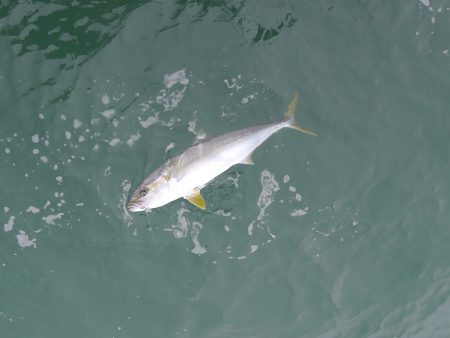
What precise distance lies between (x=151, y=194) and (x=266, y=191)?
15.8 feet

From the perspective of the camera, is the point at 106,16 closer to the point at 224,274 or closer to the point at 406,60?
the point at 406,60

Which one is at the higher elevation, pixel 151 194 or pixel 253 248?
pixel 151 194

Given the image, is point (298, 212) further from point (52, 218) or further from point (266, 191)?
point (52, 218)

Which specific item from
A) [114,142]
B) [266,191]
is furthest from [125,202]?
[266,191]

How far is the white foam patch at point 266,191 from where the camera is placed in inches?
381

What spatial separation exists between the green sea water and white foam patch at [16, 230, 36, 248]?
0.08 metres

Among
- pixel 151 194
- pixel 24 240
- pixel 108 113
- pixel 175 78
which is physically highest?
pixel 175 78

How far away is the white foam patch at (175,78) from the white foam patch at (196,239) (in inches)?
153

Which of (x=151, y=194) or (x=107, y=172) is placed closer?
(x=151, y=194)

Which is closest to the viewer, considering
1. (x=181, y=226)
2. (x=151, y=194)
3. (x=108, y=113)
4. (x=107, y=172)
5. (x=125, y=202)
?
(x=151, y=194)

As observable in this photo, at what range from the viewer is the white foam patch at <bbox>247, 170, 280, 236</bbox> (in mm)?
9688

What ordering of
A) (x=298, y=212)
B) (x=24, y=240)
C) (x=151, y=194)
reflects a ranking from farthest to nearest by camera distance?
(x=298, y=212) → (x=24, y=240) → (x=151, y=194)

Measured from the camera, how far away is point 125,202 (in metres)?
9.63

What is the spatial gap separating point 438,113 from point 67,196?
10159mm
